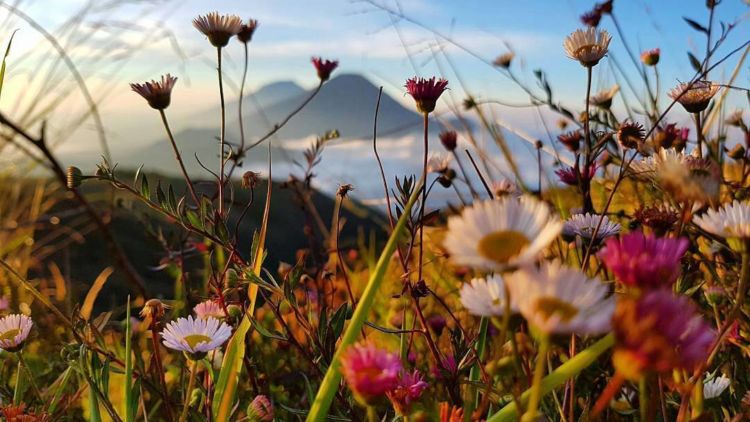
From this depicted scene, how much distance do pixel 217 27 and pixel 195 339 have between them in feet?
1.33

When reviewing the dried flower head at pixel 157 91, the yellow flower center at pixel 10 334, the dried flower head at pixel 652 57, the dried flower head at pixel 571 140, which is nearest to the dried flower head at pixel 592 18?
the dried flower head at pixel 652 57

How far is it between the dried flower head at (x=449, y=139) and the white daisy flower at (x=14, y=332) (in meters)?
0.63

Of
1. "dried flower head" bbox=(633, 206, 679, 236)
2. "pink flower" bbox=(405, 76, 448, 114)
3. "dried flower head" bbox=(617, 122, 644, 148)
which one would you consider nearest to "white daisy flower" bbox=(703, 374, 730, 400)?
"dried flower head" bbox=(633, 206, 679, 236)

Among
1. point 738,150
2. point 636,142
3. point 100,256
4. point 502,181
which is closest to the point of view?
point 636,142

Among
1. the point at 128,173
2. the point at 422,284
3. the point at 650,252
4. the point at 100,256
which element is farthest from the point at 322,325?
the point at 128,173

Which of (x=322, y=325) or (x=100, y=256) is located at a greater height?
(x=322, y=325)

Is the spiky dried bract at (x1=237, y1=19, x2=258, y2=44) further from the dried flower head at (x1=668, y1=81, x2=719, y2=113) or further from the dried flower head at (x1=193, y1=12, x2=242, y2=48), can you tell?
the dried flower head at (x1=668, y1=81, x2=719, y2=113)

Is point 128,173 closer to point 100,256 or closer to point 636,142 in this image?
point 100,256

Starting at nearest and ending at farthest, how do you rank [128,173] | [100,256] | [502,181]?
1. [502,181]
2. [100,256]
3. [128,173]

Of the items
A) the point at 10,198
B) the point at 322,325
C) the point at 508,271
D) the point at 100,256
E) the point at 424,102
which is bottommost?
the point at 100,256

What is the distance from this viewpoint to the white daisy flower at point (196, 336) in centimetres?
61

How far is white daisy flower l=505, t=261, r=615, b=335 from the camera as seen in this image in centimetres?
32

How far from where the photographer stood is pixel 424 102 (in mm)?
701

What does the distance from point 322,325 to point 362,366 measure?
23 cm
